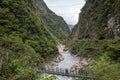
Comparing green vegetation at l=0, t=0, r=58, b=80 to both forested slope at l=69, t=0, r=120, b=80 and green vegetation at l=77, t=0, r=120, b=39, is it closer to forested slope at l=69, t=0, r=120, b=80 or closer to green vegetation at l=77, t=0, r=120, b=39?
forested slope at l=69, t=0, r=120, b=80

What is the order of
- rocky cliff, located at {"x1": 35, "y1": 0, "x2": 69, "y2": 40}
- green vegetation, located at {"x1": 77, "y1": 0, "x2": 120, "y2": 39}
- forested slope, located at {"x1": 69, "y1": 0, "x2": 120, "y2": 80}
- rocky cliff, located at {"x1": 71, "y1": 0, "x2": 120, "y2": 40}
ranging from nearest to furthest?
forested slope, located at {"x1": 69, "y1": 0, "x2": 120, "y2": 80}, rocky cliff, located at {"x1": 71, "y1": 0, "x2": 120, "y2": 40}, green vegetation, located at {"x1": 77, "y1": 0, "x2": 120, "y2": 39}, rocky cliff, located at {"x1": 35, "y1": 0, "x2": 69, "y2": 40}

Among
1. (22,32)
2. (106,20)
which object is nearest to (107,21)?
(106,20)

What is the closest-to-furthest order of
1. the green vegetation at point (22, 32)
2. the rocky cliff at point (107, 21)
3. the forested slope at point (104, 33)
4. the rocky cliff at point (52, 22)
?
the forested slope at point (104, 33)
the green vegetation at point (22, 32)
the rocky cliff at point (107, 21)
the rocky cliff at point (52, 22)

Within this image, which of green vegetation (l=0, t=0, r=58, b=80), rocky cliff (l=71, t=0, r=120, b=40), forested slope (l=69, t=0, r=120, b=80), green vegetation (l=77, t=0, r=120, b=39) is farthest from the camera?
green vegetation (l=77, t=0, r=120, b=39)

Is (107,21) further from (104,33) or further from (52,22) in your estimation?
(52,22)

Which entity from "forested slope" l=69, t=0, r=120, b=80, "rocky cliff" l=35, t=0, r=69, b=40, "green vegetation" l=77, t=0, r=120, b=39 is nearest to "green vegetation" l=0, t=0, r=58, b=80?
"forested slope" l=69, t=0, r=120, b=80

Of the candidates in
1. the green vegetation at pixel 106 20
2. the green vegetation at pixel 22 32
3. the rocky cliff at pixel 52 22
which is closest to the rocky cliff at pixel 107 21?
the green vegetation at pixel 106 20

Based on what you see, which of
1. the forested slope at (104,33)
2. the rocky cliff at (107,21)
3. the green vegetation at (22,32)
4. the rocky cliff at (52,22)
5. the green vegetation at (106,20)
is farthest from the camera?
the rocky cliff at (52,22)

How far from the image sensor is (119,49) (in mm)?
34344

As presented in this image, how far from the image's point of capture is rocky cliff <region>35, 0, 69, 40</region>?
137m

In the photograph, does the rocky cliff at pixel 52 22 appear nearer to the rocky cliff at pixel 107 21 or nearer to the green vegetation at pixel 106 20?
the green vegetation at pixel 106 20

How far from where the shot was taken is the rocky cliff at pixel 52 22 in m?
137

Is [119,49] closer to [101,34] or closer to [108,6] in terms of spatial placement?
[101,34]

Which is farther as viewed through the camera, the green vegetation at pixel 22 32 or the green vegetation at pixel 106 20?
the green vegetation at pixel 106 20
